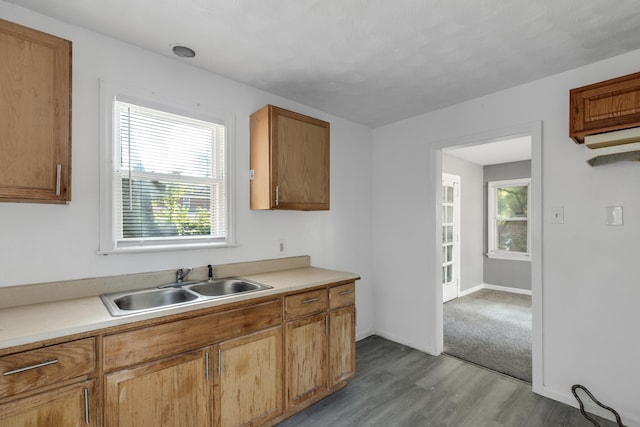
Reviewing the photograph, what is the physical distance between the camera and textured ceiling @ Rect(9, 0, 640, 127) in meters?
1.63

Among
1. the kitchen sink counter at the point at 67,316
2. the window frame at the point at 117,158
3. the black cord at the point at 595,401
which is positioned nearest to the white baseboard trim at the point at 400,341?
the black cord at the point at 595,401

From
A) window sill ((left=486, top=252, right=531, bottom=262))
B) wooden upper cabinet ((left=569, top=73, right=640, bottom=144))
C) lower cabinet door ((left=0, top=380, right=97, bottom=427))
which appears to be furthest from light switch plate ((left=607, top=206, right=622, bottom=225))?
window sill ((left=486, top=252, right=531, bottom=262))

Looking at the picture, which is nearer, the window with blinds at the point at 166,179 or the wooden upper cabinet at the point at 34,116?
the wooden upper cabinet at the point at 34,116

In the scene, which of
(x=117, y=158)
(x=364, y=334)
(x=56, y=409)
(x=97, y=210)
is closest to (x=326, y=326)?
(x=364, y=334)

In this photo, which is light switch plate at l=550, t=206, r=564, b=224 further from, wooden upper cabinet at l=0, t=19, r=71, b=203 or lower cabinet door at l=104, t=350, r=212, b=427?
wooden upper cabinet at l=0, t=19, r=71, b=203

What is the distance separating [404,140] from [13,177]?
3132 millimetres

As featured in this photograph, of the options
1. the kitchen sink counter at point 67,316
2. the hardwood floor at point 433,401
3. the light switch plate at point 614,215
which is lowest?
the hardwood floor at point 433,401

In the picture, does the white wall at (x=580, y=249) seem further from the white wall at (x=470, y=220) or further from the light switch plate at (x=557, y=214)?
the white wall at (x=470, y=220)

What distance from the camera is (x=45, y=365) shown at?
4.14ft

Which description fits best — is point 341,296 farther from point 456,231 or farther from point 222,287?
point 456,231

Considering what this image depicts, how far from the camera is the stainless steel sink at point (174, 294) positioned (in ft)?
5.91

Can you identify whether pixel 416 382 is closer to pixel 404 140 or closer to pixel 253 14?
pixel 404 140

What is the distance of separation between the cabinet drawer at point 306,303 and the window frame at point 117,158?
0.72 meters

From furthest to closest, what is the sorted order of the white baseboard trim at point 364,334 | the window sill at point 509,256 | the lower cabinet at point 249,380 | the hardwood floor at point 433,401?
the window sill at point 509,256 < the white baseboard trim at point 364,334 < the hardwood floor at point 433,401 < the lower cabinet at point 249,380
